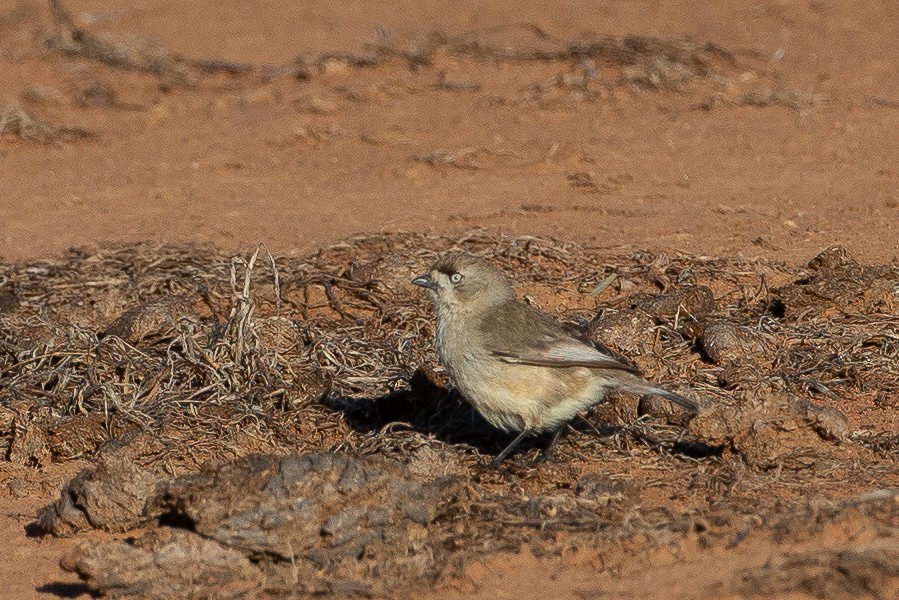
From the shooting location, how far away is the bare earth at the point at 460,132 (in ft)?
41.0

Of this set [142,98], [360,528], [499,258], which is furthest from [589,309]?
[142,98]

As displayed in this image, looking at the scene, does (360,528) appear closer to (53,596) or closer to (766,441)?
(53,596)

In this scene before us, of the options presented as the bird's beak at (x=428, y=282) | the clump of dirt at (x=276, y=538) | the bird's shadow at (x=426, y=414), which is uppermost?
the bird's beak at (x=428, y=282)

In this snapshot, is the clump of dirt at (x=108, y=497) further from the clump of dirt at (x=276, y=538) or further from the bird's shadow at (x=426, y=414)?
the bird's shadow at (x=426, y=414)

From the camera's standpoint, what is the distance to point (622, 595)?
588cm

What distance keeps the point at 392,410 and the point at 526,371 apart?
4.19 feet

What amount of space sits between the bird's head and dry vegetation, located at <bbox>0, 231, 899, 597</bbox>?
30.9 inches

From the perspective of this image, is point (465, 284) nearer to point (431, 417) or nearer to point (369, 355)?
point (431, 417)

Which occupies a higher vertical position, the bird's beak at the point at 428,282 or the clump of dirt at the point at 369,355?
the bird's beak at the point at 428,282

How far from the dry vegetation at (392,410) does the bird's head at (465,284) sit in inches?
30.9

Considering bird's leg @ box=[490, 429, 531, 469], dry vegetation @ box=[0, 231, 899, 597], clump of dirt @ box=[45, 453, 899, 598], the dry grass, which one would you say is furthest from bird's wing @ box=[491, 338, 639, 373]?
the dry grass

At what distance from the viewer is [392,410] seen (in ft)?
29.0

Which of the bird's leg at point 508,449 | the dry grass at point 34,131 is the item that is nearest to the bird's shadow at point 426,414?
the bird's leg at point 508,449

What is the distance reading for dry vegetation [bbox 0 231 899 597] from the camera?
6.42 metres
